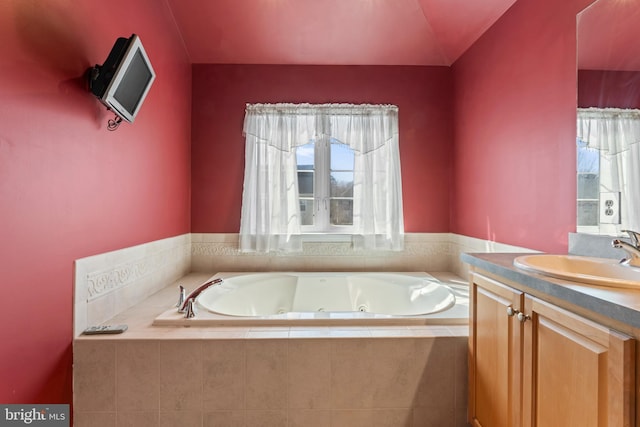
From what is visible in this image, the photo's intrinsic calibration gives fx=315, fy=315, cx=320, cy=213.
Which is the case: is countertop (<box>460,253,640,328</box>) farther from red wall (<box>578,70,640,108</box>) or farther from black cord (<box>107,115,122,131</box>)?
black cord (<box>107,115,122,131</box>)

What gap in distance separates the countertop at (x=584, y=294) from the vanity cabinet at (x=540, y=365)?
40mm

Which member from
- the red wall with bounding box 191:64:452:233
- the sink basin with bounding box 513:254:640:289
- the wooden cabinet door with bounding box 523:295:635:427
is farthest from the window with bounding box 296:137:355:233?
the wooden cabinet door with bounding box 523:295:635:427

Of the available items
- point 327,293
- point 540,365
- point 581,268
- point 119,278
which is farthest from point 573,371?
point 119,278

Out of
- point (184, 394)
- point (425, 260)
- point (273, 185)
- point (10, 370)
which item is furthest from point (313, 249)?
point (10, 370)

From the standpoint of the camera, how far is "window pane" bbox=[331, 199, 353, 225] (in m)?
2.84

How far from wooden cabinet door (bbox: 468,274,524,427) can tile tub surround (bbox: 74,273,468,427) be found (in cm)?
12

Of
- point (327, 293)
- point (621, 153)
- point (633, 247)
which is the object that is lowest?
point (327, 293)

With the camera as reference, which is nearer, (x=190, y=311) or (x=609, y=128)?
(x=609, y=128)

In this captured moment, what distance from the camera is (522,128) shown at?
1.86m

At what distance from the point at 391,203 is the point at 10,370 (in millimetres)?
2421

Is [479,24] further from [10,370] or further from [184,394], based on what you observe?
[10,370]

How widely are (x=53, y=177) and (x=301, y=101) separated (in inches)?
76.2

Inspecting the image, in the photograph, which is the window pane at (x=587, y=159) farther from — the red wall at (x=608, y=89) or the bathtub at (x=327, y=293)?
the bathtub at (x=327, y=293)

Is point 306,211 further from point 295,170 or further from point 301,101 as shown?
point 301,101
